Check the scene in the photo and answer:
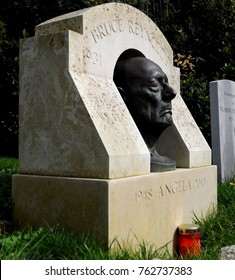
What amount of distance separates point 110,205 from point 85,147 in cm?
50

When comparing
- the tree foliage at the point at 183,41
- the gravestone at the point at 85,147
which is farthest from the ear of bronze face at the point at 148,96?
the tree foliage at the point at 183,41

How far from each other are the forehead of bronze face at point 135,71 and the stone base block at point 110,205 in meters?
0.91

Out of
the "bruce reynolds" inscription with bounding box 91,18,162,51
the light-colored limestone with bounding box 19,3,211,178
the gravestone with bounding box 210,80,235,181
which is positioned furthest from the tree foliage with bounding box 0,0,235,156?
the light-colored limestone with bounding box 19,3,211,178

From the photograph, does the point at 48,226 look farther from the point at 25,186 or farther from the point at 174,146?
the point at 174,146

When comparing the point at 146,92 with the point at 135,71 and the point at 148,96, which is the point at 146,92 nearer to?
the point at 148,96

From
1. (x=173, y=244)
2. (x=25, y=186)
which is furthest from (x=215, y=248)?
(x=25, y=186)

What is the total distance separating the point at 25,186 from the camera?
3209mm

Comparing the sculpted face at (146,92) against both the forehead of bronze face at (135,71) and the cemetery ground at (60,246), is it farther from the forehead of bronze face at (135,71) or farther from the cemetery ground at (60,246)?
the cemetery ground at (60,246)

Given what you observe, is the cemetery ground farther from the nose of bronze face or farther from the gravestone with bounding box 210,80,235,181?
the gravestone with bounding box 210,80,235,181

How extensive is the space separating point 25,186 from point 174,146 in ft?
5.55

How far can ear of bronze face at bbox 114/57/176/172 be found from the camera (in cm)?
359

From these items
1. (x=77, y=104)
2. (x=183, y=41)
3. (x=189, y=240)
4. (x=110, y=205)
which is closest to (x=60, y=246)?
(x=110, y=205)

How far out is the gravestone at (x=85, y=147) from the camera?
2832mm

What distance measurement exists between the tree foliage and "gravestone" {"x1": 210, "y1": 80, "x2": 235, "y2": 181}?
5.19 feet
